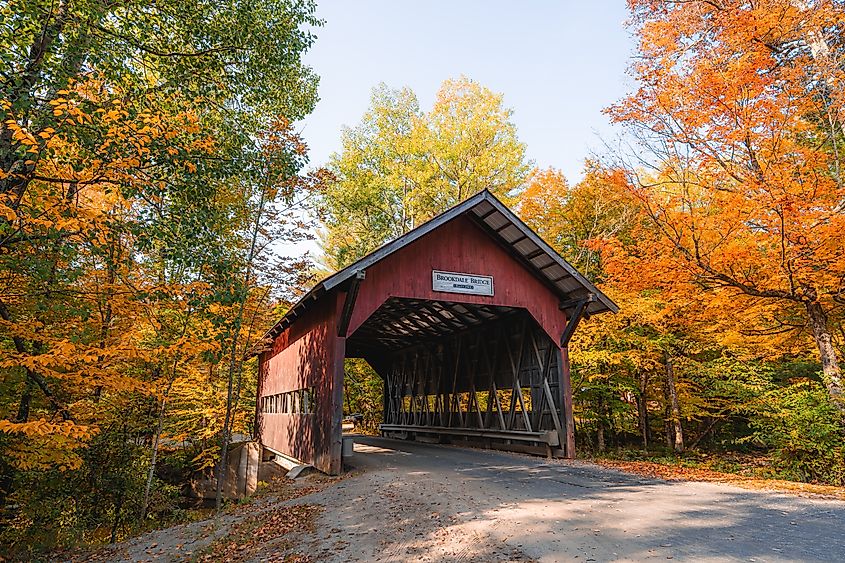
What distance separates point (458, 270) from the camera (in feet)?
33.9

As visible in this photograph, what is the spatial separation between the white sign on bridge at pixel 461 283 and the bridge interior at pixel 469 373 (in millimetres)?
1103

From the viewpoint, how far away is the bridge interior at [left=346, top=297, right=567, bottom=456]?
11195 millimetres

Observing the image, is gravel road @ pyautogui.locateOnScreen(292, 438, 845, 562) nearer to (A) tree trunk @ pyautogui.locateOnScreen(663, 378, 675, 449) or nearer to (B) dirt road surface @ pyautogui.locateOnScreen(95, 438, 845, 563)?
(B) dirt road surface @ pyautogui.locateOnScreen(95, 438, 845, 563)

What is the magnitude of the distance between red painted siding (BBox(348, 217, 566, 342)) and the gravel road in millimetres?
3450

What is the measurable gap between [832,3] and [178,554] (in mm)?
15503

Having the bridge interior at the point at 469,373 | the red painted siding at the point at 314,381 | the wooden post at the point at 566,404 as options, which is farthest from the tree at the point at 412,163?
the wooden post at the point at 566,404

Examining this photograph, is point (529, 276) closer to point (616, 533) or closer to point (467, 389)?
point (467, 389)

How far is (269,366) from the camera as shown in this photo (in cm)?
1673

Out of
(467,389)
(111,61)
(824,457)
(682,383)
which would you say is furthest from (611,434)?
(111,61)

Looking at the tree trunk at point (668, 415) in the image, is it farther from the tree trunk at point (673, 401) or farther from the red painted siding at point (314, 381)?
the red painted siding at point (314, 381)

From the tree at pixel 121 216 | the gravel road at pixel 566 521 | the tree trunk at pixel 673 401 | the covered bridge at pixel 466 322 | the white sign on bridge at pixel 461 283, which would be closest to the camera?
the gravel road at pixel 566 521

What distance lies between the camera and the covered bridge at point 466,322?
9422mm

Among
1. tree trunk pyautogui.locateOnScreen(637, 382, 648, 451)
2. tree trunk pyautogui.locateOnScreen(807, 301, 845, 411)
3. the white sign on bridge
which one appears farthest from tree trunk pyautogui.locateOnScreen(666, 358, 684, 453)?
the white sign on bridge

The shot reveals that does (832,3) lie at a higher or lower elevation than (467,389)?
higher
